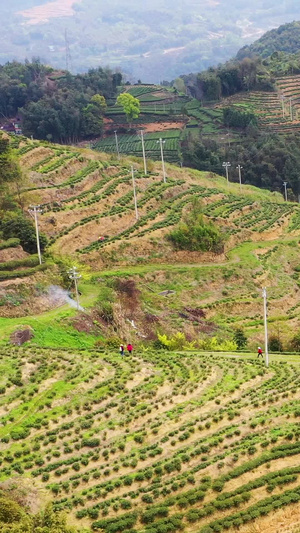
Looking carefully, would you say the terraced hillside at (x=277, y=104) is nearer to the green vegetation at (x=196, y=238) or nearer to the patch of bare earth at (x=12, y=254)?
the green vegetation at (x=196, y=238)

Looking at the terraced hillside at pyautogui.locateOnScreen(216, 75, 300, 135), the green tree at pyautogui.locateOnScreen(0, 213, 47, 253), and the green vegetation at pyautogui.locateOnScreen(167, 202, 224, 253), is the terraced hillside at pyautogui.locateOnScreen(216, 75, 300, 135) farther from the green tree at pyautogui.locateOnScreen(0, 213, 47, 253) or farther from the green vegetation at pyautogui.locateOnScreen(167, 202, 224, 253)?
the green tree at pyautogui.locateOnScreen(0, 213, 47, 253)

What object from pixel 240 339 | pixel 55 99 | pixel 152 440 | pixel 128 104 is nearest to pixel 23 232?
pixel 240 339

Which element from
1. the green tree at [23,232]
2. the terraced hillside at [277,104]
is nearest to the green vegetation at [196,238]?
the green tree at [23,232]

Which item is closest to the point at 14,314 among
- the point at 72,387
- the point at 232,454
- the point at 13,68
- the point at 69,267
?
the point at 69,267

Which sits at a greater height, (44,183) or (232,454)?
(44,183)

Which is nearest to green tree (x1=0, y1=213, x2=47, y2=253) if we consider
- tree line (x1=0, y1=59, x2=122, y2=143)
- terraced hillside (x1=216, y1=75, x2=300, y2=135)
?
tree line (x1=0, y1=59, x2=122, y2=143)

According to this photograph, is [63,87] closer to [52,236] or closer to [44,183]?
[44,183]

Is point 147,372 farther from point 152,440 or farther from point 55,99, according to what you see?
point 55,99
